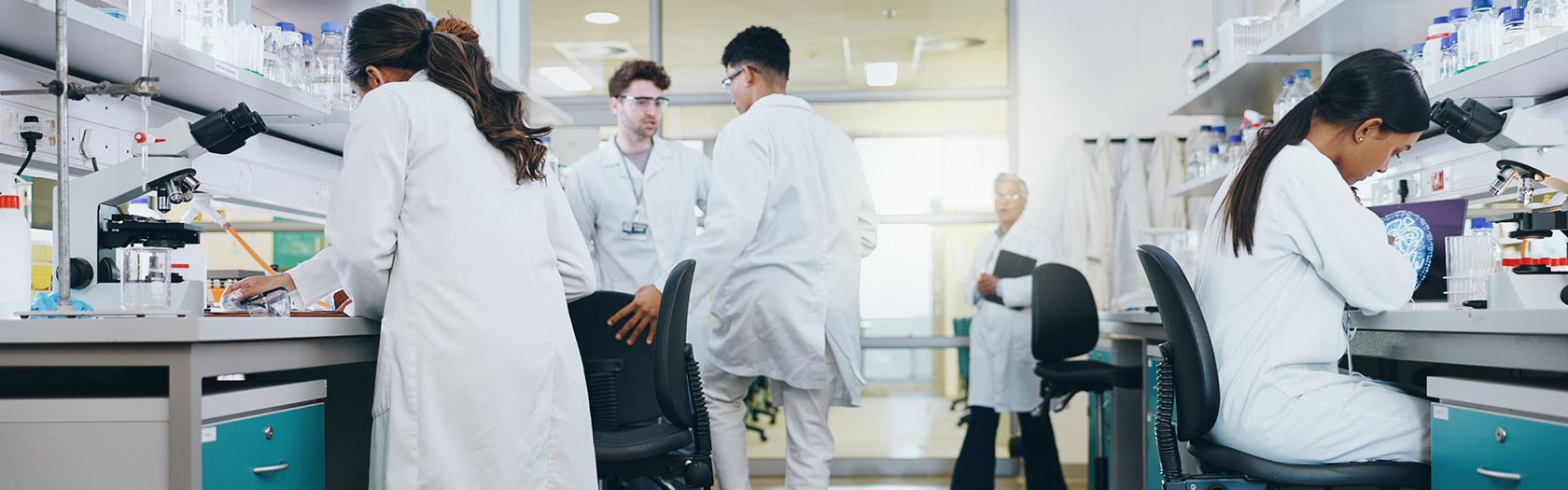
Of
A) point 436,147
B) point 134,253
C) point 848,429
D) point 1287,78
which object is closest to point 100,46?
point 134,253

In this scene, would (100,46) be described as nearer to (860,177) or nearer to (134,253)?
(134,253)

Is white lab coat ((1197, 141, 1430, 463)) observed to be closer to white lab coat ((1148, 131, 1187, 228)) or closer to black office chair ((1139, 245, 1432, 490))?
black office chair ((1139, 245, 1432, 490))

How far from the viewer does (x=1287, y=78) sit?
308 cm

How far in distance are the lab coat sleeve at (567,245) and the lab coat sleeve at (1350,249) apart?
116 cm

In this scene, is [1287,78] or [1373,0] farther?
[1287,78]

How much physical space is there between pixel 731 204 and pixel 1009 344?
1805 millimetres

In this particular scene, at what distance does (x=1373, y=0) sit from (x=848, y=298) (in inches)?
56.0

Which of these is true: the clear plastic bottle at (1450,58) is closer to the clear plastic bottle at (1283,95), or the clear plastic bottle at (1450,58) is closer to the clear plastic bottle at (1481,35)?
the clear plastic bottle at (1481,35)

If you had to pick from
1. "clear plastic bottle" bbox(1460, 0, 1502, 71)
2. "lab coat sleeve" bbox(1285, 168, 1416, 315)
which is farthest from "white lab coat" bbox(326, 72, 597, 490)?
"clear plastic bottle" bbox(1460, 0, 1502, 71)

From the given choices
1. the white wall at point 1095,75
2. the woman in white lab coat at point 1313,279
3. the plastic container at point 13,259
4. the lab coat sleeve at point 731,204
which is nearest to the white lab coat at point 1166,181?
the white wall at point 1095,75

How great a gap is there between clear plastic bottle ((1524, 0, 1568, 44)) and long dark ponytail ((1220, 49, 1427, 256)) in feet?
2.14

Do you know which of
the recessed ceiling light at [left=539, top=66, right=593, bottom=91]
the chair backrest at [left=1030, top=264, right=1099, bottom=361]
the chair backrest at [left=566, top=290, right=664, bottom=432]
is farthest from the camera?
the recessed ceiling light at [left=539, top=66, right=593, bottom=91]

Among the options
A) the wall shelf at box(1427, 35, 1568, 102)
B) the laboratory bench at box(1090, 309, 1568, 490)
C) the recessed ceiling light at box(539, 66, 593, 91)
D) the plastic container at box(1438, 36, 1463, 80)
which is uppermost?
the recessed ceiling light at box(539, 66, 593, 91)

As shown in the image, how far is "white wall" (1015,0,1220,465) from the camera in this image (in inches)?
177
